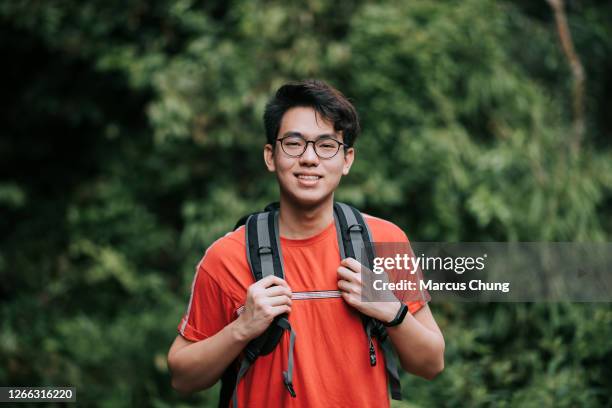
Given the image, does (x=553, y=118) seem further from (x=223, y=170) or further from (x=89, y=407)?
(x=89, y=407)

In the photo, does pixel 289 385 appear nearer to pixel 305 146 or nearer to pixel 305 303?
pixel 305 303

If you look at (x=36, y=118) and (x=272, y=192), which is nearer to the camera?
(x=272, y=192)

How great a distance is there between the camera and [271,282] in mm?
1889

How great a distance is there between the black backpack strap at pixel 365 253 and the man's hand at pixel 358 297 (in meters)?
0.07

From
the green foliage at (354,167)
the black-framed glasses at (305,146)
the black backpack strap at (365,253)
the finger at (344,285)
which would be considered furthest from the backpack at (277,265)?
the green foliage at (354,167)

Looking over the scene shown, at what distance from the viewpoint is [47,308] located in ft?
20.8

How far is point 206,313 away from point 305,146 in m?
0.64

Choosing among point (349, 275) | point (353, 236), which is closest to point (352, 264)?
point (349, 275)

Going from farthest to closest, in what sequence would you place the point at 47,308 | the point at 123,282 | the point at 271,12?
the point at 47,308 < the point at 123,282 < the point at 271,12

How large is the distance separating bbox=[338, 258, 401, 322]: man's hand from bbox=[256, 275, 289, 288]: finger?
0.18 m

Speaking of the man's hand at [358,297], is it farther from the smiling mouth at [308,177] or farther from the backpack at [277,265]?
the smiling mouth at [308,177]

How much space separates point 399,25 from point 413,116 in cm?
73

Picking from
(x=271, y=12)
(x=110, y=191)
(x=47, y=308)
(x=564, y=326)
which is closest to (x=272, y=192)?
(x=271, y=12)

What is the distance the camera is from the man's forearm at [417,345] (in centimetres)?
195
